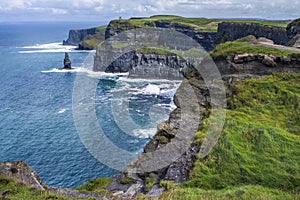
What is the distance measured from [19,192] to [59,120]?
4798cm

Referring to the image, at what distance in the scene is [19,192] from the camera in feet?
45.8

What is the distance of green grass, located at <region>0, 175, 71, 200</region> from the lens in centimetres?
1352

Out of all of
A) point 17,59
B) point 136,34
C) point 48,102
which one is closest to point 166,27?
point 136,34

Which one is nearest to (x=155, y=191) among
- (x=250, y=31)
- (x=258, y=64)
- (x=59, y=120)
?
(x=258, y=64)

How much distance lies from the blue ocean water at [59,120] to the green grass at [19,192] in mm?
23646

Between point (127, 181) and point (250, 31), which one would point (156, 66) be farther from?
point (127, 181)

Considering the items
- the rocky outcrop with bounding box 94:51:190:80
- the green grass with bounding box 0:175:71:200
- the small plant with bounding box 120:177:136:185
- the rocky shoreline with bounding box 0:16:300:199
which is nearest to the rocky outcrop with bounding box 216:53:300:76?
the rocky shoreline with bounding box 0:16:300:199

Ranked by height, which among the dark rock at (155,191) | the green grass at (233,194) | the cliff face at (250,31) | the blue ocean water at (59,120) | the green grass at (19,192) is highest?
the cliff face at (250,31)

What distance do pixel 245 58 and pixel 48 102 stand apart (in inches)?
2356

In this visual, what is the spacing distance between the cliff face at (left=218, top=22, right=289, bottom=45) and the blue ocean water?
3077 centimetres

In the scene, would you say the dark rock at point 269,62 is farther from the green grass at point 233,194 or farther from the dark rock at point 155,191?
the dark rock at point 155,191

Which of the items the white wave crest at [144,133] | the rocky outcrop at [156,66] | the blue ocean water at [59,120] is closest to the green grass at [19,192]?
the blue ocean water at [59,120]

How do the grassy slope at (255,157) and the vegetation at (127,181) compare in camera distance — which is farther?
the vegetation at (127,181)

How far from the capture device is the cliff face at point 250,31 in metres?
82.7
